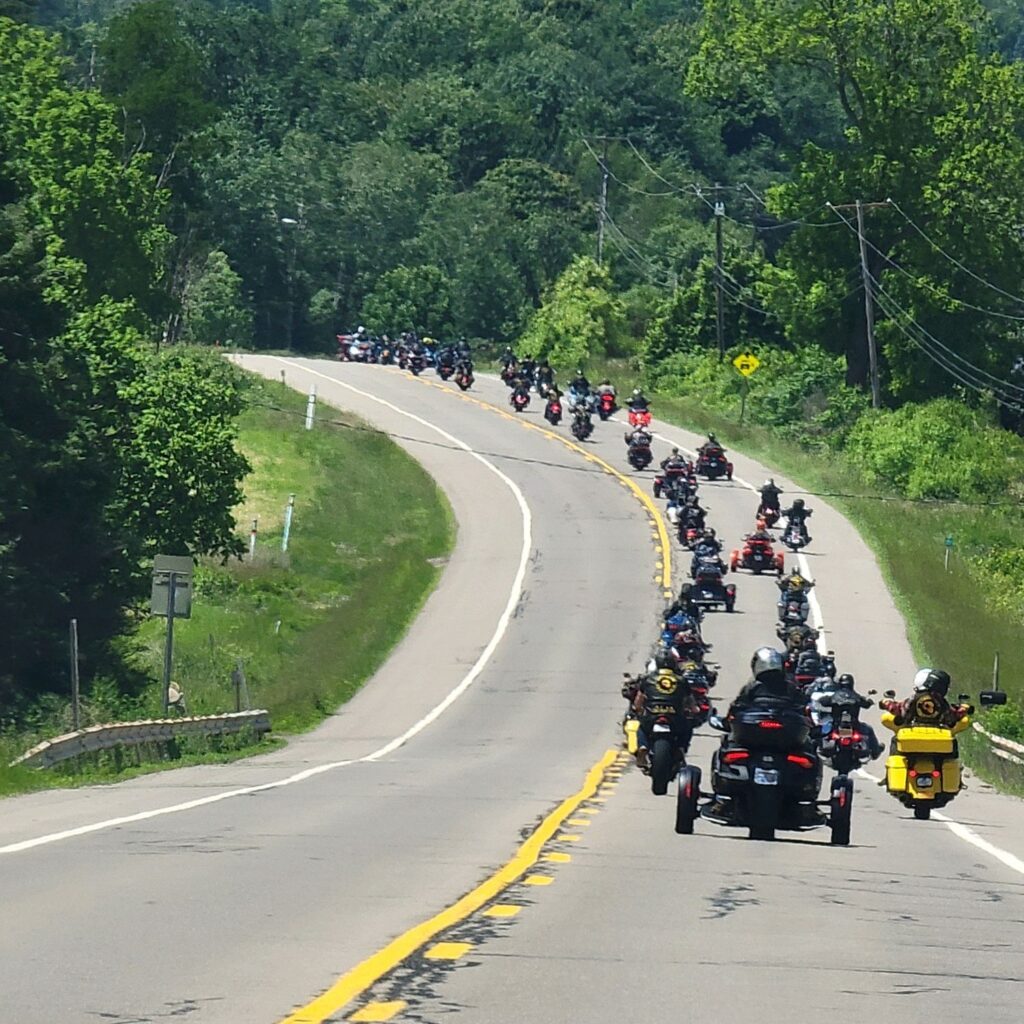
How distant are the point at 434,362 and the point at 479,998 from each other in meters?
88.1

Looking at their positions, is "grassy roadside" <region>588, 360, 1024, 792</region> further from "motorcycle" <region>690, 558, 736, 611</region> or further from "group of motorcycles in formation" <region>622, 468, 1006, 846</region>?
"group of motorcycles in formation" <region>622, 468, 1006, 846</region>

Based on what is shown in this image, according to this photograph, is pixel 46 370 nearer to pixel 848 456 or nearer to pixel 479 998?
pixel 479 998

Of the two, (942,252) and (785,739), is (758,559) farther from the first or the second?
(785,739)

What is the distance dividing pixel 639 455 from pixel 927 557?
13282 millimetres

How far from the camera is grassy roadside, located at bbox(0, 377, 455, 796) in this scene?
38.0 m

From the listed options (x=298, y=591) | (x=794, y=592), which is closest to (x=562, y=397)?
(x=298, y=591)

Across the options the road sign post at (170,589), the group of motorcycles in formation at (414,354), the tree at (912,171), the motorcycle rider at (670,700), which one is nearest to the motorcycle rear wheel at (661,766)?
the motorcycle rider at (670,700)

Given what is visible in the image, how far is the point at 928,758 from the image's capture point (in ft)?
68.0

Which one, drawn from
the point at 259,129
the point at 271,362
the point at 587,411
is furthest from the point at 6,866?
the point at 259,129

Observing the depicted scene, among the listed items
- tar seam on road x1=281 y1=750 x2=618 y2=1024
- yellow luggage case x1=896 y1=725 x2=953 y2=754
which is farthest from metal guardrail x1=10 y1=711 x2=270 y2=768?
yellow luggage case x1=896 y1=725 x2=953 y2=754

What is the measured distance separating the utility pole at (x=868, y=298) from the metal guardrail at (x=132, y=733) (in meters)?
50.2

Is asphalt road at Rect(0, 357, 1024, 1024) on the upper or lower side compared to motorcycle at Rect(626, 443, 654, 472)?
lower

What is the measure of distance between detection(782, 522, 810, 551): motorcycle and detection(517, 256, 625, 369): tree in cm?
4735

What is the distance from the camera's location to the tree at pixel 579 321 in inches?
4227
